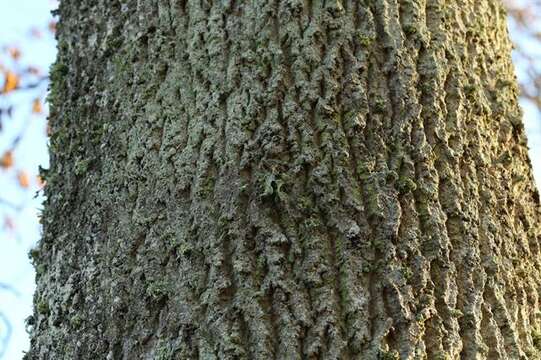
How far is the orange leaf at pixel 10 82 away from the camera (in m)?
4.87

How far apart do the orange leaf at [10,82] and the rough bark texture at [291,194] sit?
3.58 m

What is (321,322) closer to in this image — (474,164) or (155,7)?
(474,164)

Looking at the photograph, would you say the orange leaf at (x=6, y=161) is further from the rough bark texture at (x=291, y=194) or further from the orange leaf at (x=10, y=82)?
the rough bark texture at (x=291, y=194)

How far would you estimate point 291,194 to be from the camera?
126 centimetres

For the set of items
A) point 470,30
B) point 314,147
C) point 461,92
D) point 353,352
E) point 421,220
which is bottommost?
point 353,352

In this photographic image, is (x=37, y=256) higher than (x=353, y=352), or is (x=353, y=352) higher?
(x=37, y=256)

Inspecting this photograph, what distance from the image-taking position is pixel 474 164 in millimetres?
1396

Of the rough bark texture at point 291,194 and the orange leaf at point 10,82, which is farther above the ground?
the orange leaf at point 10,82

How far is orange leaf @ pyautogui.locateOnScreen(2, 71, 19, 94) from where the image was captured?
192 inches

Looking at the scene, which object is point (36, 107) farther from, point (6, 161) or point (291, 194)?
point (291, 194)

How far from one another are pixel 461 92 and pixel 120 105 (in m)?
0.68

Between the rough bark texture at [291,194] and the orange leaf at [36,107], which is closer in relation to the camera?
the rough bark texture at [291,194]

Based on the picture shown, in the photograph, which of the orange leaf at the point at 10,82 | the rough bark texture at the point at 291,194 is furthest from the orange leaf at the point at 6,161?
the rough bark texture at the point at 291,194

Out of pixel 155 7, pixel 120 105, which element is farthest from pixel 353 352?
pixel 155 7
